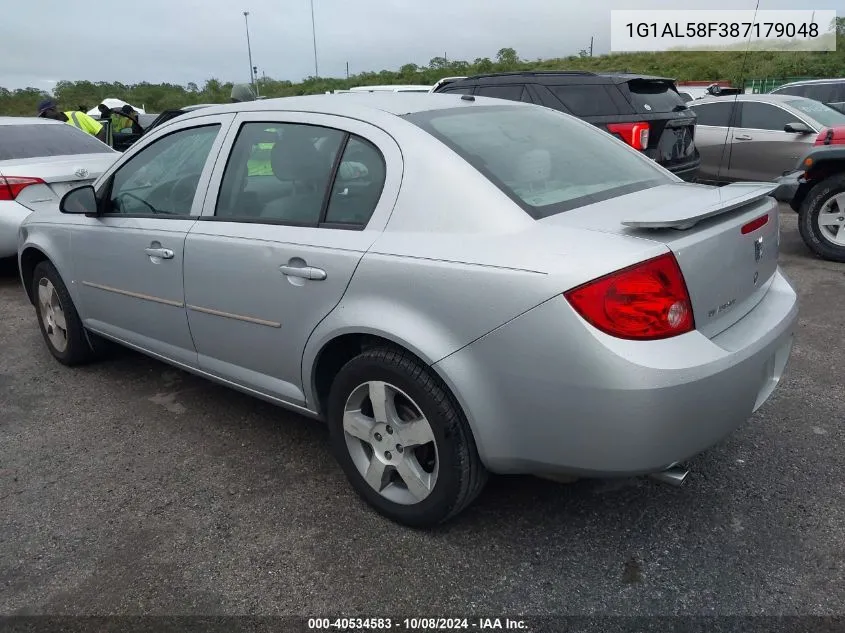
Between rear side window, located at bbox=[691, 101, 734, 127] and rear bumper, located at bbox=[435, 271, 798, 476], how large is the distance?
8391mm

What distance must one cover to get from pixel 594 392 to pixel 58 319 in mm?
3664

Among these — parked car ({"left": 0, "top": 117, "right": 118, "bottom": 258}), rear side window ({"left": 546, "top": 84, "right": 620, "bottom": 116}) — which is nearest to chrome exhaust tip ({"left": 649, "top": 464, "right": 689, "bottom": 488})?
rear side window ({"left": 546, "top": 84, "right": 620, "bottom": 116})

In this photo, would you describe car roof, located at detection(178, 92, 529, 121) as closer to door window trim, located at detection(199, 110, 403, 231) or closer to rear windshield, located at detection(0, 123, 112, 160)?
door window trim, located at detection(199, 110, 403, 231)

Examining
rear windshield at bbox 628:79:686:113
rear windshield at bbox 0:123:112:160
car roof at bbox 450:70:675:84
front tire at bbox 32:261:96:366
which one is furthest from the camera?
rear windshield at bbox 0:123:112:160

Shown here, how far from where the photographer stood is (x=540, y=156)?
2.82 metres

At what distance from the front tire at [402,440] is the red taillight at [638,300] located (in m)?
0.60

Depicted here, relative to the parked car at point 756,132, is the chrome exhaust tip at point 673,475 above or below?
below

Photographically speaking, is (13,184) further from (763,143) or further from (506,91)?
(763,143)

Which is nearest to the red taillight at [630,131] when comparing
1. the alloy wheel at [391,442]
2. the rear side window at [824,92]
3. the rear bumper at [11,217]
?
the alloy wheel at [391,442]

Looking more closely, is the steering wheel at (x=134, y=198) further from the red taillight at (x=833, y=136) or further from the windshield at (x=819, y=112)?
the windshield at (x=819, y=112)

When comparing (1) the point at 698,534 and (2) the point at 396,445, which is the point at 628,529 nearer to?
(1) the point at 698,534

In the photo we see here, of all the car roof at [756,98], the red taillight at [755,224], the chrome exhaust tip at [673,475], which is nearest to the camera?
the chrome exhaust tip at [673,475]

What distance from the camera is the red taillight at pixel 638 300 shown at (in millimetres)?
2088

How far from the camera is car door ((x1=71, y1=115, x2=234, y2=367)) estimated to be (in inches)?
132
